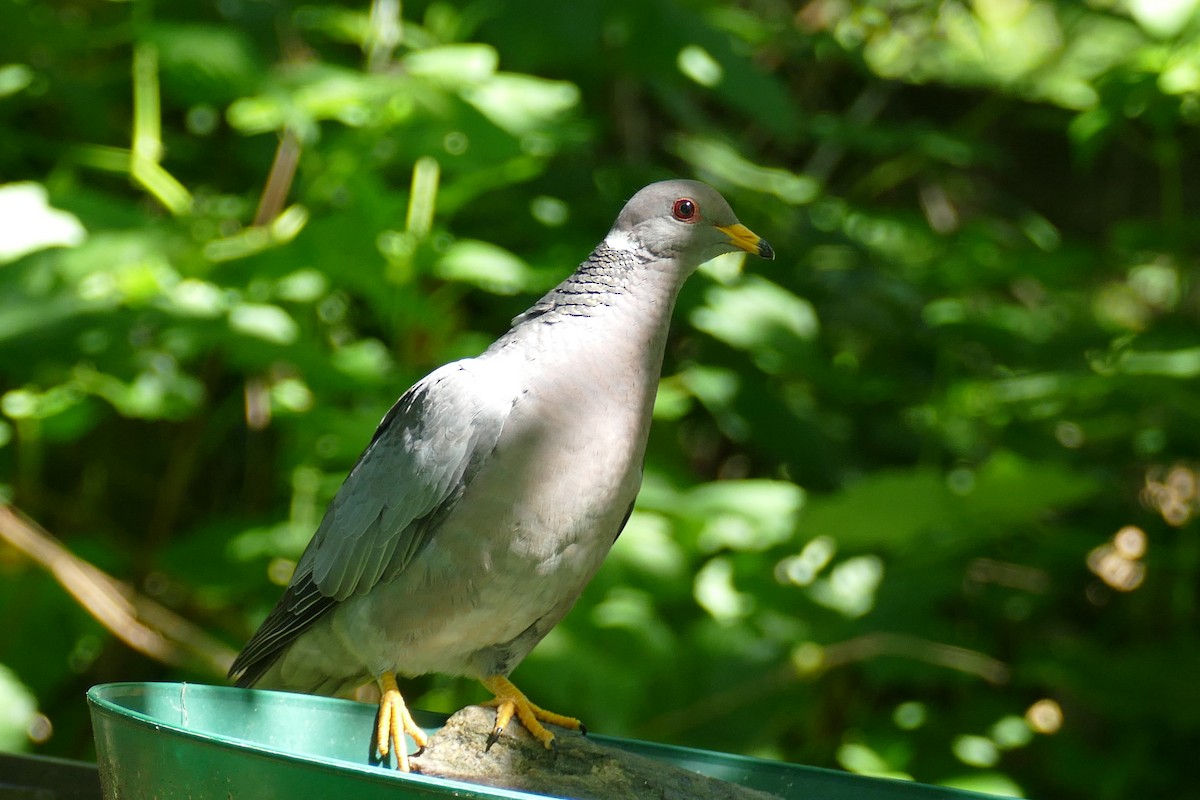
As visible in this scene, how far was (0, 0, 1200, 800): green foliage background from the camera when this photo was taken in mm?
3039

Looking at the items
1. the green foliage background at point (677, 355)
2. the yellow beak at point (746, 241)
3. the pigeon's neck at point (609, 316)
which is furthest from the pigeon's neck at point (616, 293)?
the green foliage background at point (677, 355)

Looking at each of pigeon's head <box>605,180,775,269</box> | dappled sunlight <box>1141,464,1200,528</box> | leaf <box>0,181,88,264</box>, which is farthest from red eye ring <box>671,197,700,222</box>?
dappled sunlight <box>1141,464,1200,528</box>

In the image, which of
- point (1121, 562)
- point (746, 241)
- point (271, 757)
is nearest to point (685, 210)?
point (746, 241)

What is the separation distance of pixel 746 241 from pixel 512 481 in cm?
66

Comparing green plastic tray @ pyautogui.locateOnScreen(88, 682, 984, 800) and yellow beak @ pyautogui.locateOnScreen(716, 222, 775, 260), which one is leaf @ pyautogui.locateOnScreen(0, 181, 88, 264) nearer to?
green plastic tray @ pyautogui.locateOnScreen(88, 682, 984, 800)

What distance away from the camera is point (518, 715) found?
1970mm

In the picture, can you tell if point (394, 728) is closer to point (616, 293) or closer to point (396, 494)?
point (396, 494)

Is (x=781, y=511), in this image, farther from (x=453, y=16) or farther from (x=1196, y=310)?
(x=1196, y=310)

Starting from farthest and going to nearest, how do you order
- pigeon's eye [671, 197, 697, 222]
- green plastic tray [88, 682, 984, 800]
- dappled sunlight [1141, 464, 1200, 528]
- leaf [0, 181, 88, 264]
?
dappled sunlight [1141, 464, 1200, 528]
leaf [0, 181, 88, 264]
pigeon's eye [671, 197, 697, 222]
green plastic tray [88, 682, 984, 800]

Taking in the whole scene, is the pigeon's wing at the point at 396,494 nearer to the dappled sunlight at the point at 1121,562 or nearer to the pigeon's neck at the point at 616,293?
the pigeon's neck at the point at 616,293

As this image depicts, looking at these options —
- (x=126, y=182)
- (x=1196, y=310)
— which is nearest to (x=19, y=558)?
(x=126, y=182)

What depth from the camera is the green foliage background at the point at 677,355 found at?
3.04m

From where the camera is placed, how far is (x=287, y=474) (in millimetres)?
3453

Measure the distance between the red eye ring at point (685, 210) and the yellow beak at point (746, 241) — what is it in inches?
2.2
